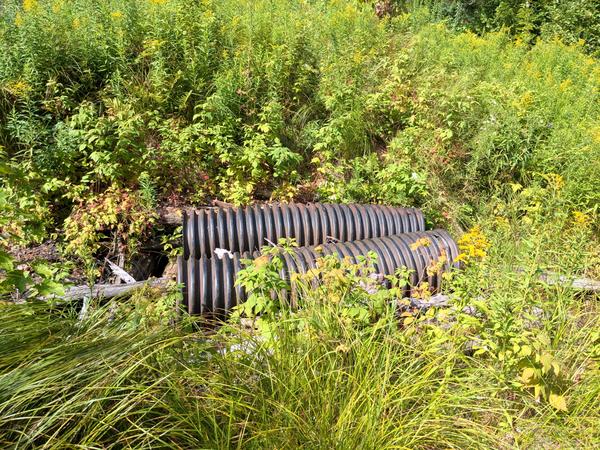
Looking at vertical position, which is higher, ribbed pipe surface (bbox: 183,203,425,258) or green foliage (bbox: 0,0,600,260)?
green foliage (bbox: 0,0,600,260)

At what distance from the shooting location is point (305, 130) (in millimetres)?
5652

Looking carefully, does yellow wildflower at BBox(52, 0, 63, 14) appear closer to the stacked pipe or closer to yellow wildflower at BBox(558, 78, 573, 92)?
the stacked pipe

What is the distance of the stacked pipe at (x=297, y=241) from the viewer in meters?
3.27

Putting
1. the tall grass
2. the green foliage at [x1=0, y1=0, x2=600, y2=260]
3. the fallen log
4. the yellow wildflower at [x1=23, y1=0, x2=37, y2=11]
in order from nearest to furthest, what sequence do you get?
the tall grass → the fallen log → the green foliage at [x1=0, y1=0, x2=600, y2=260] → the yellow wildflower at [x1=23, y1=0, x2=37, y2=11]

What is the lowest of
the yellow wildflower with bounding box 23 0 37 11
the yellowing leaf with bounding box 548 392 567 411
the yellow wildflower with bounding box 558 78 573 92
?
the yellowing leaf with bounding box 548 392 567 411

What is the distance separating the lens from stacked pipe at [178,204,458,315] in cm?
327

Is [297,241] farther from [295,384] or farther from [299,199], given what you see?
[295,384]

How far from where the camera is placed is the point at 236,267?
336 cm

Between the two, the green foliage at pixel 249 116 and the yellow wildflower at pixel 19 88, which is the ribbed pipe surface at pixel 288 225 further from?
the yellow wildflower at pixel 19 88

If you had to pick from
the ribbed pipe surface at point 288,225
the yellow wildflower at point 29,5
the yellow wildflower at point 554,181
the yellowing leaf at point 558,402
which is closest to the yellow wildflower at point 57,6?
the yellow wildflower at point 29,5

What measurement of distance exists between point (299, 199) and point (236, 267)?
2121 millimetres

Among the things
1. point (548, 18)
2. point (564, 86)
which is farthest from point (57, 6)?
point (548, 18)

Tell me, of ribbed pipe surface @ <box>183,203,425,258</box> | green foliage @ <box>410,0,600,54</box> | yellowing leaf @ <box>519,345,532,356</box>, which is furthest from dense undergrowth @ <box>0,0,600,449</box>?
green foliage @ <box>410,0,600,54</box>

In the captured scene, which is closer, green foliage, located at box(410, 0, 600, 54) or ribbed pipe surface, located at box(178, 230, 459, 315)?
ribbed pipe surface, located at box(178, 230, 459, 315)
